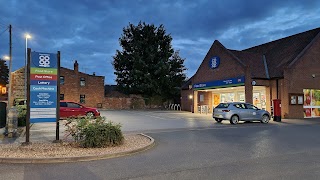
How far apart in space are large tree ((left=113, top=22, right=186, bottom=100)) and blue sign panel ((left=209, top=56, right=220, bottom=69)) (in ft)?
53.2

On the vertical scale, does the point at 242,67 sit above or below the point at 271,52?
below

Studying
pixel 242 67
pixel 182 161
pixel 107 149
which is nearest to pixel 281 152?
pixel 182 161

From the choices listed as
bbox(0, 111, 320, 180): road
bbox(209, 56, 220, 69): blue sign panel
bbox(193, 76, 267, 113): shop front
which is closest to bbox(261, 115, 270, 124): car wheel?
bbox(193, 76, 267, 113): shop front

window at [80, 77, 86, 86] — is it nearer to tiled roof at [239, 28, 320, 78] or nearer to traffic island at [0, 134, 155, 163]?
tiled roof at [239, 28, 320, 78]

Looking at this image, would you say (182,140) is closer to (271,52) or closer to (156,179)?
(156,179)

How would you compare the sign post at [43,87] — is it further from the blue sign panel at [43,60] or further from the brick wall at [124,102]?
the brick wall at [124,102]

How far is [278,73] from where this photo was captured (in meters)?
25.2

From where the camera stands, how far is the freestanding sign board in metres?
10.1

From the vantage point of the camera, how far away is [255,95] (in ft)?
97.9

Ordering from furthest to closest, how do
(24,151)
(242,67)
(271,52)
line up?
(271,52) → (242,67) → (24,151)

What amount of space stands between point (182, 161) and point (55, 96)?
5563mm

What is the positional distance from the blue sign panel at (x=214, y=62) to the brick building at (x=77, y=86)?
21814 millimetres

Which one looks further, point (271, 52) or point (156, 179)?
point (271, 52)

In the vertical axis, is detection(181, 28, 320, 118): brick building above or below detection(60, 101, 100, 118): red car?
above
